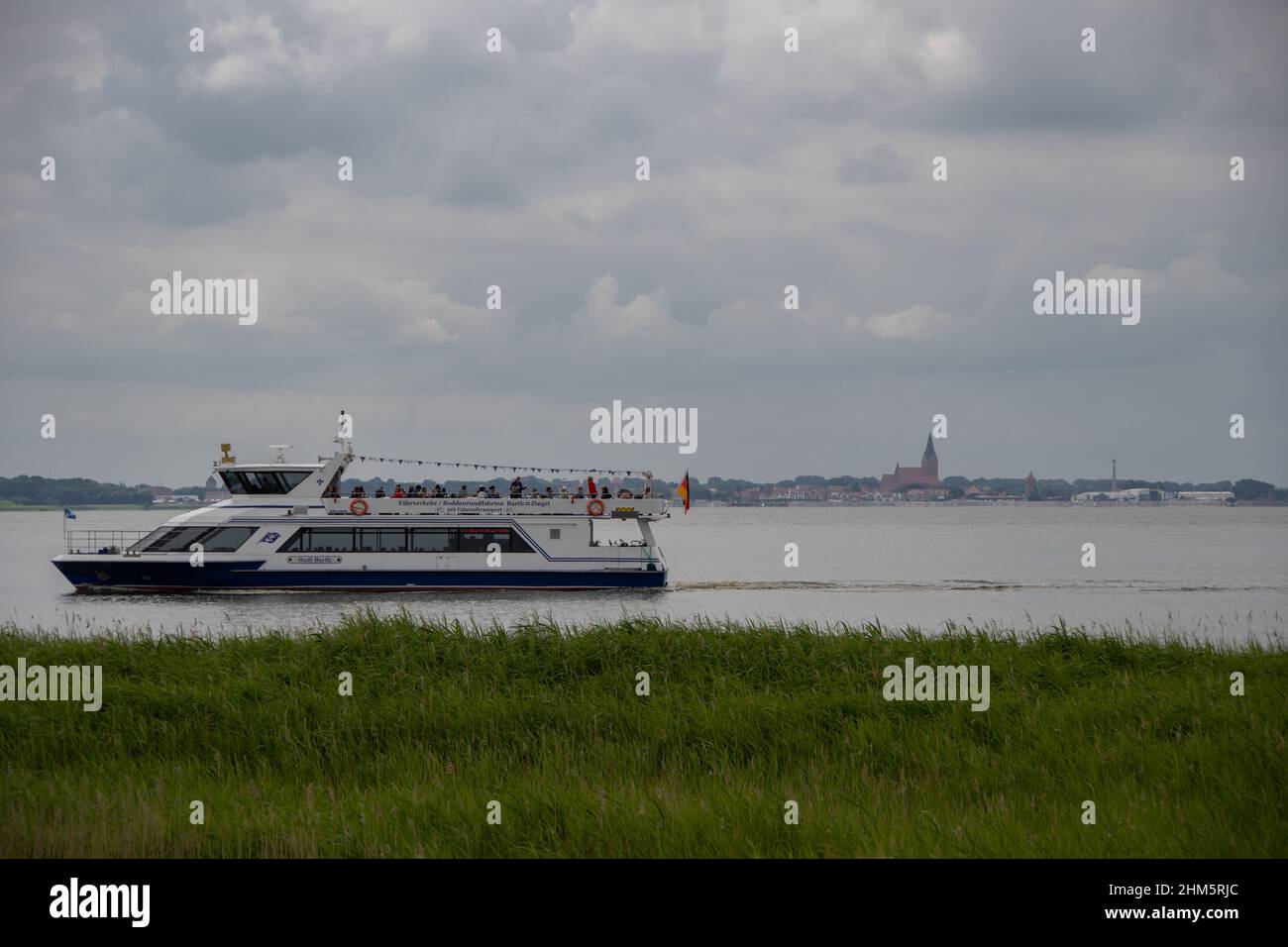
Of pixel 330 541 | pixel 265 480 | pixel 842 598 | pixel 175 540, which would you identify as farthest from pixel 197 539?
pixel 842 598

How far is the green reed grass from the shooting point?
874 centimetres

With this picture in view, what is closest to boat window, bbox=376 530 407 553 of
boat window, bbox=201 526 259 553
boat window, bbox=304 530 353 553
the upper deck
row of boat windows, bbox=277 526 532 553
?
row of boat windows, bbox=277 526 532 553

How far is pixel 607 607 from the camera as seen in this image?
3978 cm

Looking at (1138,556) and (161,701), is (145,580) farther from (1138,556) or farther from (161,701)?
(1138,556)

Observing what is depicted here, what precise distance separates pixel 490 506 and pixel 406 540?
351 centimetres

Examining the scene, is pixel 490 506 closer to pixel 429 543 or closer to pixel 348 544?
pixel 429 543

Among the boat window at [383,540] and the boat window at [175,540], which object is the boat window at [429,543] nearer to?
the boat window at [383,540]

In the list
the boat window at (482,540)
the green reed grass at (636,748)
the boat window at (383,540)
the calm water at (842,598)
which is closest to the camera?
the green reed grass at (636,748)

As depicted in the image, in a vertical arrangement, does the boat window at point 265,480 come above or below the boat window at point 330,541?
above

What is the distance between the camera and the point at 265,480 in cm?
4328

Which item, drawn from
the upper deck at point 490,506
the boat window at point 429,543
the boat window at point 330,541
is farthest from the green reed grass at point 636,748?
the boat window at point 429,543

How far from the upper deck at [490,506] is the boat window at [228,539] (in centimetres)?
328

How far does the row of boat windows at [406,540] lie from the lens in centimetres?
4322
